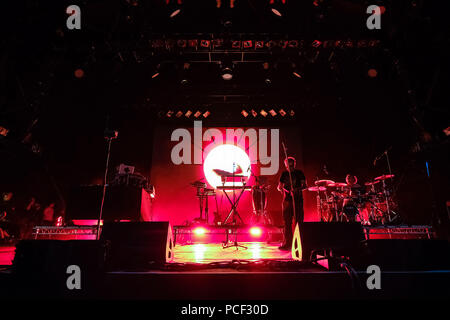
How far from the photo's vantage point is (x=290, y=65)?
742 cm

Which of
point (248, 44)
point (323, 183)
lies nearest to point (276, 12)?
point (248, 44)

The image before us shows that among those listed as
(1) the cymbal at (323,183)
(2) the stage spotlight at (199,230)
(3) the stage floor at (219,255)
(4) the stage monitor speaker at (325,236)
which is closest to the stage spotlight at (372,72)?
(1) the cymbal at (323,183)

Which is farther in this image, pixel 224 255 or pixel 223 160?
pixel 223 160

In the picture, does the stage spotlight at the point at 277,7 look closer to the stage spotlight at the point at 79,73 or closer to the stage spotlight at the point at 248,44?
the stage spotlight at the point at 248,44

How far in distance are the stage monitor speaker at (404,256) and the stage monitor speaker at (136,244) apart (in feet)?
4.70

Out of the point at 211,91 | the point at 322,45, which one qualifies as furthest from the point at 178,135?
the point at 322,45

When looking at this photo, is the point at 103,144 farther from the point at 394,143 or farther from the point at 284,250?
the point at 394,143

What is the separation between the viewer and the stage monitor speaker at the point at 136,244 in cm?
190

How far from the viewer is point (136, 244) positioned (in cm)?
202

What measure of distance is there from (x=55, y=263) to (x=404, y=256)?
2338mm

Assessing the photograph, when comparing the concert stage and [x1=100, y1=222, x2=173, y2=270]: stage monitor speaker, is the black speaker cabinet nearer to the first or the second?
[x1=100, y1=222, x2=173, y2=270]: stage monitor speaker

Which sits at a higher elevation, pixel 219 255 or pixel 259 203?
pixel 259 203

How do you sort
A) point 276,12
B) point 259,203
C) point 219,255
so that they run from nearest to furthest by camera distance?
point 219,255 → point 276,12 → point 259,203

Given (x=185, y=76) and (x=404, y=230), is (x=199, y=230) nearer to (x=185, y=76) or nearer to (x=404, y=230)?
(x=404, y=230)
